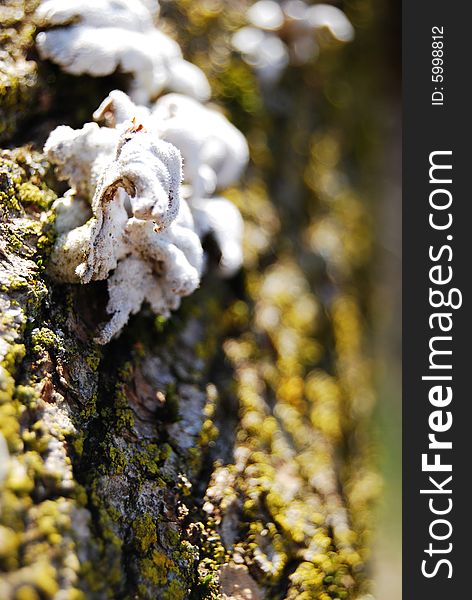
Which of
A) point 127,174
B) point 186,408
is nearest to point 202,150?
point 127,174

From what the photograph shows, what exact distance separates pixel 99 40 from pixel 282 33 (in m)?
1.59

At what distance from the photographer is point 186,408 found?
210cm

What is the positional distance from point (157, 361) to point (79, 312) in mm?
375

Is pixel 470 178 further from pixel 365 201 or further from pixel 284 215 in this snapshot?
pixel 365 201

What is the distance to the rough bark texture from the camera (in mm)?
1495

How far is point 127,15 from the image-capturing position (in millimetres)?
2051

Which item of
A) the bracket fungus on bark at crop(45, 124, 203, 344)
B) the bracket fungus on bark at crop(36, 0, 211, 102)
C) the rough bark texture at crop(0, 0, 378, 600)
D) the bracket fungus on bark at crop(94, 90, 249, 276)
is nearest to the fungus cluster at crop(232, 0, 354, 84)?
the rough bark texture at crop(0, 0, 378, 600)

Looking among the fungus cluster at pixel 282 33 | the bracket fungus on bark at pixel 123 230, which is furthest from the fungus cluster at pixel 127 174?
the fungus cluster at pixel 282 33

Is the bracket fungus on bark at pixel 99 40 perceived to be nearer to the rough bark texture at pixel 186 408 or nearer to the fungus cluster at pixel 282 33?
the rough bark texture at pixel 186 408

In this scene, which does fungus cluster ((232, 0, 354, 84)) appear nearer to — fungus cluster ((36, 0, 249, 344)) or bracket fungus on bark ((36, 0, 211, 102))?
fungus cluster ((36, 0, 249, 344))

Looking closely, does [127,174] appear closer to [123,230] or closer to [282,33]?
[123,230]

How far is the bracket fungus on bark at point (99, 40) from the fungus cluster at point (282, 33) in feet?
3.70

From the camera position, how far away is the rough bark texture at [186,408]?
4.91 feet

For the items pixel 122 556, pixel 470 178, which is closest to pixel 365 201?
pixel 470 178
